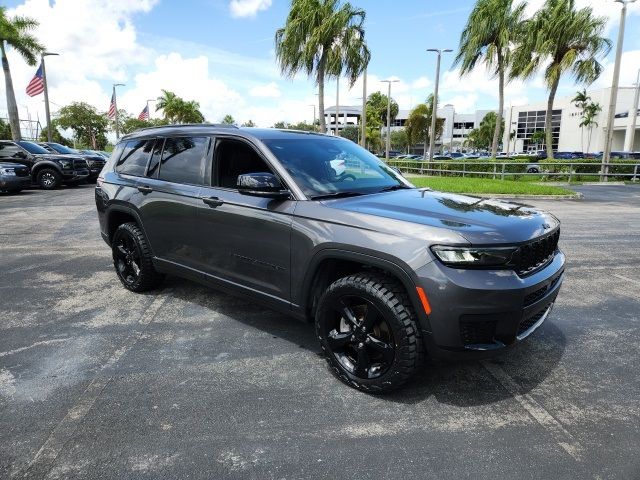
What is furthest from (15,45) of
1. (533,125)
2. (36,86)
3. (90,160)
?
(533,125)

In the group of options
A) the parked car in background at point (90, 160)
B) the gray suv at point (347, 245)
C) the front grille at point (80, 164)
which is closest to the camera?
the gray suv at point (347, 245)

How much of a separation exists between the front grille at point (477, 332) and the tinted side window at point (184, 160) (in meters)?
2.60

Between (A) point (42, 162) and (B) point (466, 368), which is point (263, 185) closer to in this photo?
(B) point (466, 368)

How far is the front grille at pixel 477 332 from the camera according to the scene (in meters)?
2.68

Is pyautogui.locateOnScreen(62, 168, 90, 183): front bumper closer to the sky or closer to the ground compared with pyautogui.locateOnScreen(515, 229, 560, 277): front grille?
closer to the ground

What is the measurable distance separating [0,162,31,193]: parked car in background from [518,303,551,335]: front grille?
17072 millimetres

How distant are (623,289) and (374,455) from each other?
440 cm

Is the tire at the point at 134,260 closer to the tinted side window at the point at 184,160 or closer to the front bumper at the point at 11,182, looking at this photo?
the tinted side window at the point at 184,160

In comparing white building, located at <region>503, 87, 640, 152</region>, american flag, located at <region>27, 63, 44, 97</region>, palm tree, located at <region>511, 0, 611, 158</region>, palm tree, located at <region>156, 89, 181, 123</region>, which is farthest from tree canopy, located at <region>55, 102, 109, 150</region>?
white building, located at <region>503, 87, 640, 152</region>

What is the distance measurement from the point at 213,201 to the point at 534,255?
2481 millimetres

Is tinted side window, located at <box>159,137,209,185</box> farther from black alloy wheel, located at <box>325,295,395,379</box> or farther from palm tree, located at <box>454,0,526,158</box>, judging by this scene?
palm tree, located at <box>454,0,526,158</box>

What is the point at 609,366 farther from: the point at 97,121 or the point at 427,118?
the point at 97,121

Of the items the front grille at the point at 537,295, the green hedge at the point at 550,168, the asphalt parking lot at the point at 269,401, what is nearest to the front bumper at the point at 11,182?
the asphalt parking lot at the point at 269,401

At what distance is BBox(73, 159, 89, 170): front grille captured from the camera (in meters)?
18.4
